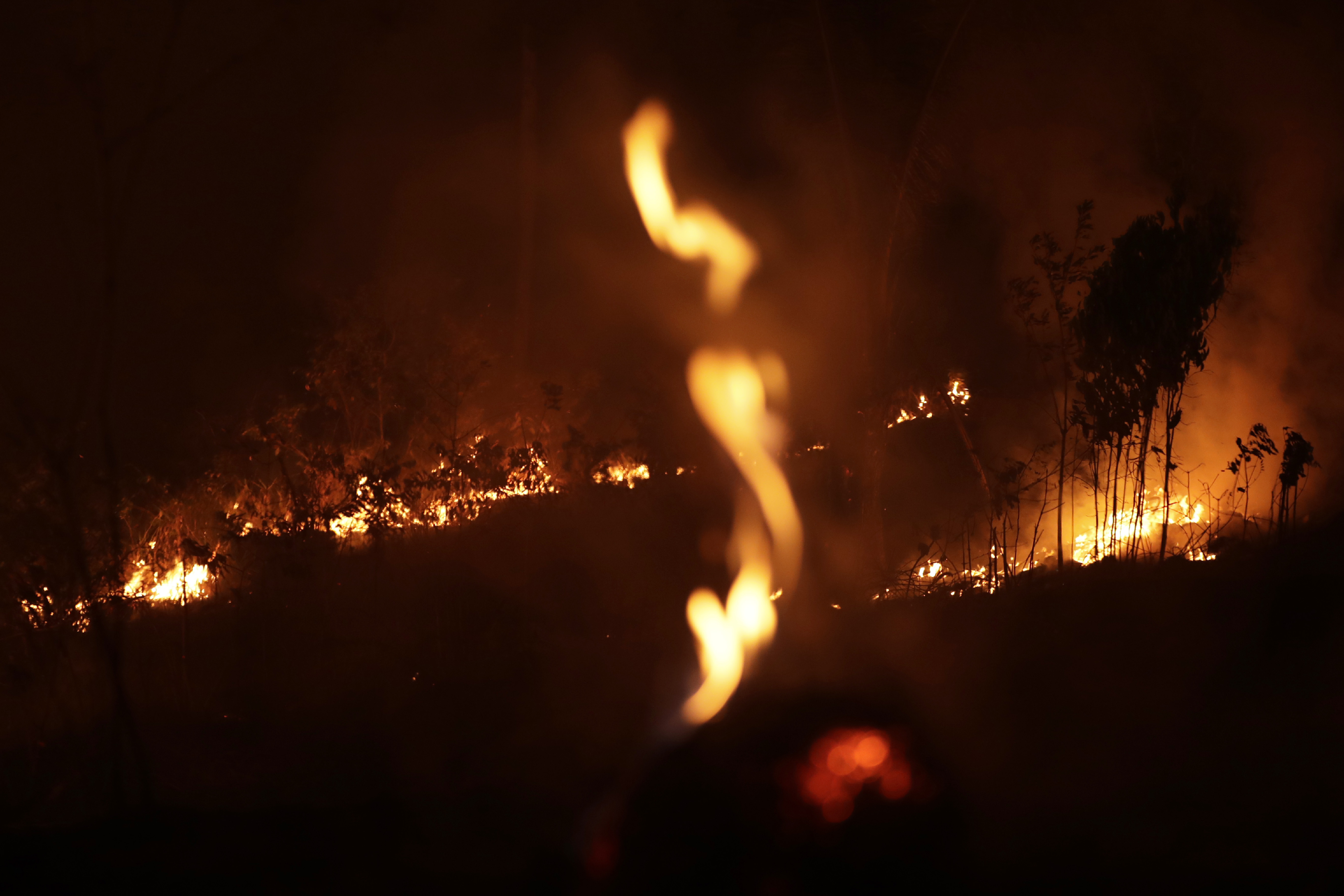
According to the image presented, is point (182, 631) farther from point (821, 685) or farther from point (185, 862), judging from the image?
A: point (821, 685)

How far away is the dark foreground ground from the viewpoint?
4.29 meters

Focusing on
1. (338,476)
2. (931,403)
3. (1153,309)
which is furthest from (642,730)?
(931,403)

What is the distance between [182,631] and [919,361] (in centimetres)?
703

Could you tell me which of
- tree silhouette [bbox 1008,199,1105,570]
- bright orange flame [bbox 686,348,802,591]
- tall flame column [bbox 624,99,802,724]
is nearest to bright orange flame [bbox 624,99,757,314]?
tall flame column [bbox 624,99,802,724]

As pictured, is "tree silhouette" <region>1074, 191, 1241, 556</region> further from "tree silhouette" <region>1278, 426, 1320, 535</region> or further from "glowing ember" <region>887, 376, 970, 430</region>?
"glowing ember" <region>887, 376, 970, 430</region>

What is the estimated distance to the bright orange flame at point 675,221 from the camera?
35.2 feet

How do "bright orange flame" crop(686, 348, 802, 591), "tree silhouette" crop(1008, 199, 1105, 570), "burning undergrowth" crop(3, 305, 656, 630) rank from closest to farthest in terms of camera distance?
"burning undergrowth" crop(3, 305, 656, 630)
"tree silhouette" crop(1008, 199, 1105, 570)
"bright orange flame" crop(686, 348, 802, 591)

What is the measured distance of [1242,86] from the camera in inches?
459

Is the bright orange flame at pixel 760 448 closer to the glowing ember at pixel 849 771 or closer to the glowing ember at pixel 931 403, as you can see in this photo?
the glowing ember at pixel 931 403

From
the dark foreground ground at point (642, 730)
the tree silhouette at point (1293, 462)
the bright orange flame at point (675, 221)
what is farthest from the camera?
the bright orange flame at point (675, 221)

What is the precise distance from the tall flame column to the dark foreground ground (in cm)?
34

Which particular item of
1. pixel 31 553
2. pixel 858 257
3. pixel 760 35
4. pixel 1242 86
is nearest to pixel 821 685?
pixel 858 257

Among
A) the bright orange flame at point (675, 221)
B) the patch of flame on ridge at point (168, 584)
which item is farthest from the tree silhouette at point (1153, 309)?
the patch of flame on ridge at point (168, 584)

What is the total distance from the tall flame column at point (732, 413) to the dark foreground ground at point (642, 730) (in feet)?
1.11
